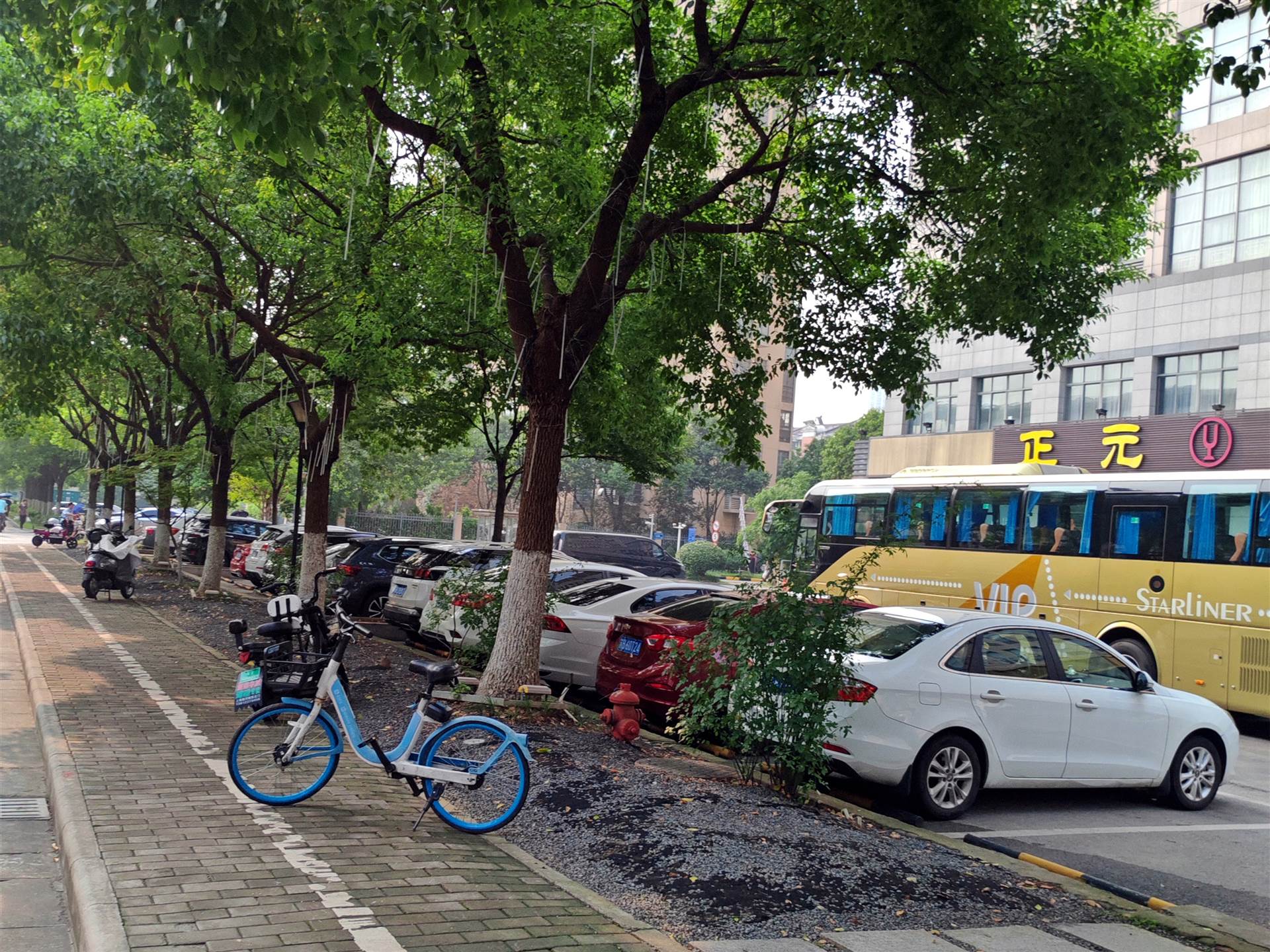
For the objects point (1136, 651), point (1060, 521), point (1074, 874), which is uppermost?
point (1060, 521)

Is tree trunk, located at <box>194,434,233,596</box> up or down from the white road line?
up

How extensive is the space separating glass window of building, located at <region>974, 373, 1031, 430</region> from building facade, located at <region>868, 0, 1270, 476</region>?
69mm

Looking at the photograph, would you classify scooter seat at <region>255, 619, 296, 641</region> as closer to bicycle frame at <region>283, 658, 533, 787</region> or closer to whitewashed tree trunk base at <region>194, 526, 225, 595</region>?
bicycle frame at <region>283, 658, 533, 787</region>

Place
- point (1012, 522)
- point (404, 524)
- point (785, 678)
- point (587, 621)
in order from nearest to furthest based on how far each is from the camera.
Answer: point (785, 678) → point (587, 621) → point (1012, 522) → point (404, 524)

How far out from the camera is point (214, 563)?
22.6 meters

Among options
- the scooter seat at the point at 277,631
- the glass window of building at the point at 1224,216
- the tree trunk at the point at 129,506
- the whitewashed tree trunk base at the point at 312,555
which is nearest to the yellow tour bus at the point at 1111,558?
the scooter seat at the point at 277,631

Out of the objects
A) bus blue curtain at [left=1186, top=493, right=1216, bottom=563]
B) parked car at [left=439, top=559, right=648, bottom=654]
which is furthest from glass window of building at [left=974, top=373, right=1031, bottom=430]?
parked car at [left=439, top=559, right=648, bottom=654]

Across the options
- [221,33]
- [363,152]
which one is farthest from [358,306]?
[221,33]

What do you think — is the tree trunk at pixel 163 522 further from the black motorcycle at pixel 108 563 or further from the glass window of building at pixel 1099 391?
the glass window of building at pixel 1099 391

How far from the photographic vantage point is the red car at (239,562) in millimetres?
29312

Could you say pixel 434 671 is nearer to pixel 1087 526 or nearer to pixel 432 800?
pixel 432 800

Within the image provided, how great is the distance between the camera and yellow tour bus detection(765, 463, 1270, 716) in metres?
14.6

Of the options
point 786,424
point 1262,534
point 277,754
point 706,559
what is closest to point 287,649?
point 277,754

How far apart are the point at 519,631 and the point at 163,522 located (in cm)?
2449
